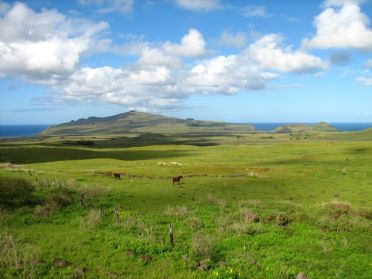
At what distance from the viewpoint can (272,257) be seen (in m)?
19.0

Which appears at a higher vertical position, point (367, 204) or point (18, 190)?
point (18, 190)

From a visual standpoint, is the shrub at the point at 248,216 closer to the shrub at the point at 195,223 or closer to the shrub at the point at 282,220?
the shrub at the point at 282,220

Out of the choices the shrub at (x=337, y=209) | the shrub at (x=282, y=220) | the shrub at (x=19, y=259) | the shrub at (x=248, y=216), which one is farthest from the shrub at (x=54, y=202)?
the shrub at (x=337, y=209)

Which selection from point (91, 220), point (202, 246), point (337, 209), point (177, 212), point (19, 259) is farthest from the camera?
point (337, 209)

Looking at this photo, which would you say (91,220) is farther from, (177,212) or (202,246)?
(202,246)

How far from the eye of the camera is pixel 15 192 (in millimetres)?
A: 32250

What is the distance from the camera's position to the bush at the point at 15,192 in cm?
2981

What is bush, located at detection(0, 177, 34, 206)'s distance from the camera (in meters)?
29.8

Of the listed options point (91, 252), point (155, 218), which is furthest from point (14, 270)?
point (155, 218)

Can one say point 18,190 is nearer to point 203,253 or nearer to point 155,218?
point 155,218

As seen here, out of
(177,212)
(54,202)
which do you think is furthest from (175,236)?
(54,202)

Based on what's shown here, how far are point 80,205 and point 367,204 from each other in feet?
93.8

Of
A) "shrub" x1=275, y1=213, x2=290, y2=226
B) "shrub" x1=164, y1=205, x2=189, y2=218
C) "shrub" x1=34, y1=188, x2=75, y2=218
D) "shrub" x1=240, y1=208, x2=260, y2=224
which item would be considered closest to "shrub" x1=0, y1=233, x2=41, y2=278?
"shrub" x1=34, y1=188, x2=75, y2=218

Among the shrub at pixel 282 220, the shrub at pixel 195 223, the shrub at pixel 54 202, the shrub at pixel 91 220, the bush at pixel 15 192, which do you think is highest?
the bush at pixel 15 192
